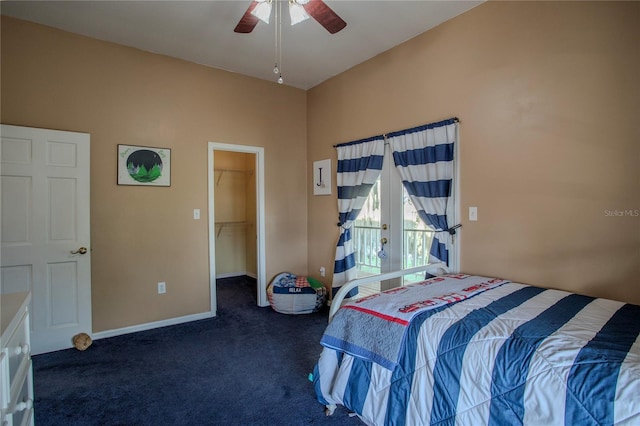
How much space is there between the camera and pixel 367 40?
302 cm

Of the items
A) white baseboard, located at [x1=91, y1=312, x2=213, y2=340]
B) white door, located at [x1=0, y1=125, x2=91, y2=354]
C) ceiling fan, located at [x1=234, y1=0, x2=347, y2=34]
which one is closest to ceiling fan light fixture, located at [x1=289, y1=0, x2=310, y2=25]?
ceiling fan, located at [x1=234, y1=0, x2=347, y2=34]

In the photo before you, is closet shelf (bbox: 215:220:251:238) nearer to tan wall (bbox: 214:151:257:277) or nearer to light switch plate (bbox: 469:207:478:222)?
tan wall (bbox: 214:151:257:277)

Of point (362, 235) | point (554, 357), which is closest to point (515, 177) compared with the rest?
point (554, 357)

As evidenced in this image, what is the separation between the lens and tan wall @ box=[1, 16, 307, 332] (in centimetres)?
277

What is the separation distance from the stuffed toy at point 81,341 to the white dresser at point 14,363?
5.64 ft

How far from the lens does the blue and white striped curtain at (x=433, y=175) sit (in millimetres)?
2650

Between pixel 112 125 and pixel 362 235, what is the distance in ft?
9.21

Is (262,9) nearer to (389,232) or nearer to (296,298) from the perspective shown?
(389,232)

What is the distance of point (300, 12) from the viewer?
2004mm

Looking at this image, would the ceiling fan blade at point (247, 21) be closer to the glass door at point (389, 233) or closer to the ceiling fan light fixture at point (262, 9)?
the ceiling fan light fixture at point (262, 9)

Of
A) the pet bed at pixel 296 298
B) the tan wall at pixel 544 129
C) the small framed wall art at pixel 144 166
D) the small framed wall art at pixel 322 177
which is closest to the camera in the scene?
the tan wall at pixel 544 129

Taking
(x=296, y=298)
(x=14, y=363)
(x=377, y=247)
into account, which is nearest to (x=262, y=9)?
(x=14, y=363)

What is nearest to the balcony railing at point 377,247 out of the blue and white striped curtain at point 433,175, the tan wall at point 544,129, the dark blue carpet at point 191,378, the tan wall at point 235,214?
the blue and white striped curtain at point 433,175

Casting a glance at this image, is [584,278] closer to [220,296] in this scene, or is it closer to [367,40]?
[367,40]
